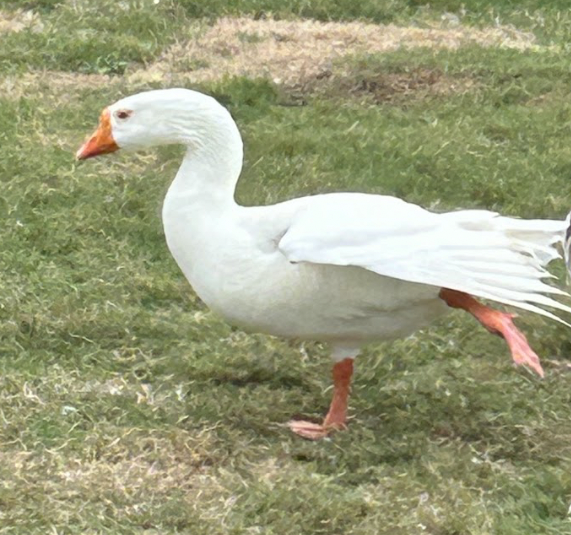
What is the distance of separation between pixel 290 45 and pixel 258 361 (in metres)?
4.36

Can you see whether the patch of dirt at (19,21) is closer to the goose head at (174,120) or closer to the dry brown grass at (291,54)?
the dry brown grass at (291,54)

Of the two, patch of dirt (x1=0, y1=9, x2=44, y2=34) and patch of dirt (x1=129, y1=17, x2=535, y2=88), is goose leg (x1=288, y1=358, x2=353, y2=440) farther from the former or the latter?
patch of dirt (x1=0, y1=9, x2=44, y2=34)

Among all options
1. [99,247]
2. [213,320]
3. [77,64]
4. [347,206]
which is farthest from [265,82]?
[347,206]

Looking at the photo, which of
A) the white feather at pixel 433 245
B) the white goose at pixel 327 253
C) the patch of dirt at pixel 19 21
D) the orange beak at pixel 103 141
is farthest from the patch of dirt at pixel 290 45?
the white feather at pixel 433 245

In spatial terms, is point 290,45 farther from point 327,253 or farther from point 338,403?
point 327,253

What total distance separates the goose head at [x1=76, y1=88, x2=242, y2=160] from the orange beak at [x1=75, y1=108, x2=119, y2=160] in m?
0.03

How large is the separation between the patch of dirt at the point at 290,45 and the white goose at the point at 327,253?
3.83 meters

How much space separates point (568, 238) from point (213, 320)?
5.97 feet

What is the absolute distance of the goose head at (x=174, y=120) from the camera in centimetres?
404

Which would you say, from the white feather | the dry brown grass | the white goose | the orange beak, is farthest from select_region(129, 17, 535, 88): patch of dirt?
the white feather

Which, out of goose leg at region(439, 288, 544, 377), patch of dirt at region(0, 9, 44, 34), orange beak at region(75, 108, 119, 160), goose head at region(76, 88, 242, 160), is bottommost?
patch of dirt at region(0, 9, 44, 34)

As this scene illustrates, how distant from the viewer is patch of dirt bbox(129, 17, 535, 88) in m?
8.00

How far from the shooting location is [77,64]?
8164mm

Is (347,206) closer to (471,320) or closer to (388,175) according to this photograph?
(471,320)
